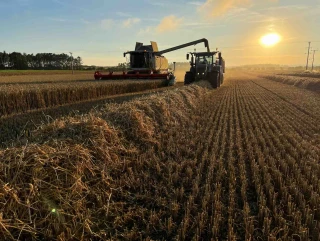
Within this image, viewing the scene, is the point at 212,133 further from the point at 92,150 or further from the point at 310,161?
the point at 92,150

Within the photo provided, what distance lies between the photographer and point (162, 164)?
4906 mm

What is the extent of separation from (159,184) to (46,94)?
8.97 m

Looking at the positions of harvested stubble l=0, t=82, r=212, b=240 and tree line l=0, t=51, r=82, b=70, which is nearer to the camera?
harvested stubble l=0, t=82, r=212, b=240

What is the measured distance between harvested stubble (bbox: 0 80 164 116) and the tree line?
61216 mm

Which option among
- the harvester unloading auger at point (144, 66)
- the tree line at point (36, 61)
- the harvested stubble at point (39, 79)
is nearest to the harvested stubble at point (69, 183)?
the harvester unloading auger at point (144, 66)

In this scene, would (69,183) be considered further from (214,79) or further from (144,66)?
(214,79)

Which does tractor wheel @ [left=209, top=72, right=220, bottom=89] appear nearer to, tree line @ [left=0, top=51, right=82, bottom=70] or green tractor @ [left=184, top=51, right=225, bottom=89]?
green tractor @ [left=184, top=51, right=225, bottom=89]

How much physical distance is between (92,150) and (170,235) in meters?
1.98

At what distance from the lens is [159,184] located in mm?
4137

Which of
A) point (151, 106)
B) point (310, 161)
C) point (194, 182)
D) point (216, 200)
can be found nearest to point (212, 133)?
point (151, 106)

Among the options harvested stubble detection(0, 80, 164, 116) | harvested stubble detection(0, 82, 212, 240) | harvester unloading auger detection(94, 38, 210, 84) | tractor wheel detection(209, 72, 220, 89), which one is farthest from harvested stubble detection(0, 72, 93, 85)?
harvested stubble detection(0, 82, 212, 240)

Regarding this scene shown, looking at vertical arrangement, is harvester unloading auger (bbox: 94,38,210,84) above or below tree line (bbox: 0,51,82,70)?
below

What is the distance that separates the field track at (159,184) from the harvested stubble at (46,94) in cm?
563

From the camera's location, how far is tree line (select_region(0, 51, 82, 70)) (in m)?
71.4
